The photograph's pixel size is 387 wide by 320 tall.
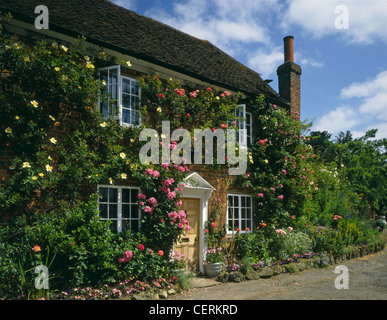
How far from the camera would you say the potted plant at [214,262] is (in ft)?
30.9

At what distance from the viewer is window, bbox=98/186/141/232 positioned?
313 inches

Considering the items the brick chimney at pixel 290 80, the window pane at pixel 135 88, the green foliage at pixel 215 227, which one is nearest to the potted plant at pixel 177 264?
the green foliage at pixel 215 227

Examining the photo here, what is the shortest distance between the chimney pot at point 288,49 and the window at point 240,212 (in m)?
6.89

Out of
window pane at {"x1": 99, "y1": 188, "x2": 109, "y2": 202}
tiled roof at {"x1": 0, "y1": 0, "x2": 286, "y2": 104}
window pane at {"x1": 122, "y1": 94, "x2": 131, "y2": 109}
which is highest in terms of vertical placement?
tiled roof at {"x1": 0, "y1": 0, "x2": 286, "y2": 104}

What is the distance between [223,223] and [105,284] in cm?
462

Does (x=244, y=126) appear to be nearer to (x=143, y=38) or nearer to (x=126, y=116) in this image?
(x=143, y=38)

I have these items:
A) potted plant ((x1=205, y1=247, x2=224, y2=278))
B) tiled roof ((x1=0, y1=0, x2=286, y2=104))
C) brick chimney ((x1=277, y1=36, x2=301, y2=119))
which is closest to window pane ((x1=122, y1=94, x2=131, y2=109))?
tiled roof ((x1=0, y1=0, x2=286, y2=104))

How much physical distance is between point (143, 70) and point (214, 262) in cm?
572

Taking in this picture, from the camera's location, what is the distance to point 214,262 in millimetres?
9562

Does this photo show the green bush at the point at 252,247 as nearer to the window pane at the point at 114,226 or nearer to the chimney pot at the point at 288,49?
the window pane at the point at 114,226

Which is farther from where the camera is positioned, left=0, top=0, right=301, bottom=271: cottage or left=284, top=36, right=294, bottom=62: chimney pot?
left=284, top=36, right=294, bottom=62: chimney pot

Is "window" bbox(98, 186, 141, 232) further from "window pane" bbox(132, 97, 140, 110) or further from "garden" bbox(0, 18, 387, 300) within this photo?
"window pane" bbox(132, 97, 140, 110)

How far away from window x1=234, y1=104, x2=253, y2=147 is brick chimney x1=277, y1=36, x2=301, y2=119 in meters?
2.46

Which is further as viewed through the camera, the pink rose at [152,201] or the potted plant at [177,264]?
the potted plant at [177,264]
